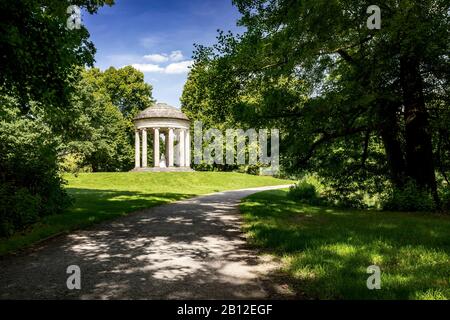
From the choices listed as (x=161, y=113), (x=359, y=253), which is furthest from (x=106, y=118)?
(x=359, y=253)

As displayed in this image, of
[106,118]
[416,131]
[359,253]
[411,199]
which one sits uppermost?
[106,118]

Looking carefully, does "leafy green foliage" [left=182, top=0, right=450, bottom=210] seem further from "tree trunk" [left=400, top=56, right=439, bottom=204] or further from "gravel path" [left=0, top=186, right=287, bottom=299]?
"gravel path" [left=0, top=186, right=287, bottom=299]

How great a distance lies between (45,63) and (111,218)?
581cm

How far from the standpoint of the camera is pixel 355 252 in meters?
6.61

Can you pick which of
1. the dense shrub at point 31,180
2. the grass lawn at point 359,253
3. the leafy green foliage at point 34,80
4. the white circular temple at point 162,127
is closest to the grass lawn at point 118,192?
the dense shrub at point 31,180

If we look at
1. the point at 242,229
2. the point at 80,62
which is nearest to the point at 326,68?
the point at 242,229

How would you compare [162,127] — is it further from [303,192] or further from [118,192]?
[303,192]

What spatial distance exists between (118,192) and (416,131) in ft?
56.4

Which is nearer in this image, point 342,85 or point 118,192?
point 342,85

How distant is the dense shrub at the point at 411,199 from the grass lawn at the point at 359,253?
207 centimetres

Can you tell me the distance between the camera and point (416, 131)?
13.2 m

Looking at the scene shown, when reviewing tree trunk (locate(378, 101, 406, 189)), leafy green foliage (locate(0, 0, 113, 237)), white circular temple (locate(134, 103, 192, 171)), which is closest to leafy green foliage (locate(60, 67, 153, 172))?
white circular temple (locate(134, 103, 192, 171))

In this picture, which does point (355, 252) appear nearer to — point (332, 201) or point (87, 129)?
point (332, 201)

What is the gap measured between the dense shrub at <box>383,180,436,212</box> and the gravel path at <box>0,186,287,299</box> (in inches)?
262
